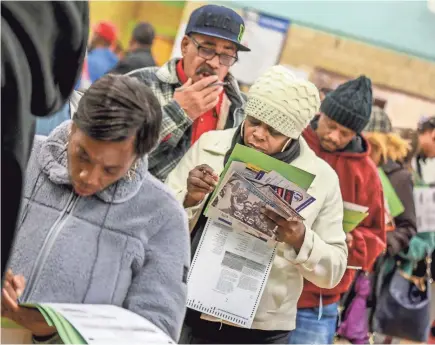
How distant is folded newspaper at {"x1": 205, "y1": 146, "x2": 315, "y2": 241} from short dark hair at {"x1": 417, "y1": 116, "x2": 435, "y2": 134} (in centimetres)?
49

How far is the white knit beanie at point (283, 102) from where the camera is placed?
130 cm

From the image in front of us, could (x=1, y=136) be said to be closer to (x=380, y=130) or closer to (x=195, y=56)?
(x=195, y=56)

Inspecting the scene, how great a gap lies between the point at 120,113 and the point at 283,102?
341 mm

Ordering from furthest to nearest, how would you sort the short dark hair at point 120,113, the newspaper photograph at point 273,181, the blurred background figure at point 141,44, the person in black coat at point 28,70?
the blurred background figure at point 141,44, the newspaper photograph at point 273,181, the short dark hair at point 120,113, the person in black coat at point 28,70

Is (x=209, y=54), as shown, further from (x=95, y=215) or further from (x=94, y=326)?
(x=94, y=326)

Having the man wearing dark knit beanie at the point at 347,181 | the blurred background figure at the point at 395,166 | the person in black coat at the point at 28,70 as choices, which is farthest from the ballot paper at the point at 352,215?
the person in black coat at the point at 28,70

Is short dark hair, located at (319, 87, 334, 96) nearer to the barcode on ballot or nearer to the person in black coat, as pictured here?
the barcode on ballot

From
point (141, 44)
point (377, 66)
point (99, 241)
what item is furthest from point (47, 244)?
point (377, 66)

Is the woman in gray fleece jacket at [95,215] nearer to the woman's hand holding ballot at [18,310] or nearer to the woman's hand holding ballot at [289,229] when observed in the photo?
the woman's hand holding ballot at [18,310]

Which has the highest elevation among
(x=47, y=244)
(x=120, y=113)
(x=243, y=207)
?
(x=120, y=113)

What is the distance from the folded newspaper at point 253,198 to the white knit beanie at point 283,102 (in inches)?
3.2

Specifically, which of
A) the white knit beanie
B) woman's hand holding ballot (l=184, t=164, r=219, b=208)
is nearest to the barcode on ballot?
woman's hand holding ballot (l=184, t=164, r=219, b=208)

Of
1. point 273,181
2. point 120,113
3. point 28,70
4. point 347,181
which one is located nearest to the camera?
point 28,70

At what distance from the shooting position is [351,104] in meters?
1.44
